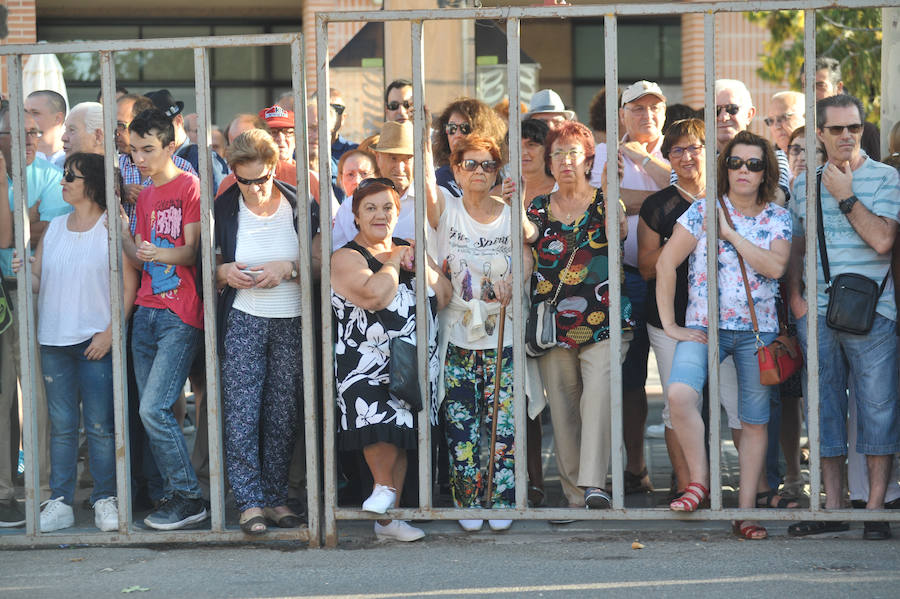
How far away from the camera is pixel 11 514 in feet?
20.3

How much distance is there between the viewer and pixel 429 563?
212 inches

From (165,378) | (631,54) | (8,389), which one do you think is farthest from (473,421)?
(631,54)

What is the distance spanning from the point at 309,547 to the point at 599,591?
4.55 feet

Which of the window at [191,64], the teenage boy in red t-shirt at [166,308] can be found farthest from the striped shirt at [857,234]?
the window at [191,64]

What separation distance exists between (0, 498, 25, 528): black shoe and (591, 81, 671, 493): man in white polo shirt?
9.72 ft

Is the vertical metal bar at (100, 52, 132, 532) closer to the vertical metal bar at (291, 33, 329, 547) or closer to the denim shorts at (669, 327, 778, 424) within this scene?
the vertical metal bar at (291, 33, 329, 547)

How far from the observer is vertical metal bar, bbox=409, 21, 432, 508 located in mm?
5438

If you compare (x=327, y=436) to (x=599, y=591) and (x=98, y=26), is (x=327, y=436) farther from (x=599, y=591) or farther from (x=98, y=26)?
(x=98, y=26)

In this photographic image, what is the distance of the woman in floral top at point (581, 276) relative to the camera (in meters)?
5.94

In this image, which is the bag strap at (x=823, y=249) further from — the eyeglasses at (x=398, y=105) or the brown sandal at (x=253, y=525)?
the eyeglasses at (x=398, y=105)

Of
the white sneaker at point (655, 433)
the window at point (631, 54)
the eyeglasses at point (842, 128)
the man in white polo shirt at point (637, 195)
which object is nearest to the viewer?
the eyeglasses at point (842, 128)

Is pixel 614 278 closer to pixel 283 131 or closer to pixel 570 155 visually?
pixel 570 155

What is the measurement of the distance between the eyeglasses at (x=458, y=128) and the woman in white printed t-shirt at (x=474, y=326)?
560 mm

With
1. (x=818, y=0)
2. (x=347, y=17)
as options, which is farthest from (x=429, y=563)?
(x=818, y=0)
